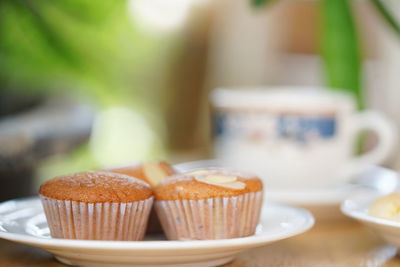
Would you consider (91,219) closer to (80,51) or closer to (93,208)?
(93,208)

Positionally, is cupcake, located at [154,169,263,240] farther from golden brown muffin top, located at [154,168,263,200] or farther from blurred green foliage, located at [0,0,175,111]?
blurred green foliage, located at [0,0,175,111]

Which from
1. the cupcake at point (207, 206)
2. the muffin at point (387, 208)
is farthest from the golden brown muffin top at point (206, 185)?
the muffin at point (387, 208)

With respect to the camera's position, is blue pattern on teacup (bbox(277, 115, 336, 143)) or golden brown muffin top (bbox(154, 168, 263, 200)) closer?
golden brown muffin top (bbox(154, 168, 263, 200))

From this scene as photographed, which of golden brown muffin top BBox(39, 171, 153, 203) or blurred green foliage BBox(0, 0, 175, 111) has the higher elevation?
blurred green foliage BBox(0, 0, 175, 111)

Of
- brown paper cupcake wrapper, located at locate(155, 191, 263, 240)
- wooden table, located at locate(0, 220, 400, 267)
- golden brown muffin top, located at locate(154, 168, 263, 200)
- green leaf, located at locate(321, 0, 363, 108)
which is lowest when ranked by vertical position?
wooden table, located at locate(0, 220, 400, 267)

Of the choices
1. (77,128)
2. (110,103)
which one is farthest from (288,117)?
(110,103)

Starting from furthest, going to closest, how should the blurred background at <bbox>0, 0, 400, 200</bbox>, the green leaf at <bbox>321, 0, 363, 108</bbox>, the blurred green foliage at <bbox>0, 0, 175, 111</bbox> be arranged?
1. the blurred background at <bbox>0, 0, 400, 200</bbox>
2. the blurred green foliage at <bbox>0, 0, 175, 111</bbox>
3. the green leaf at <bbox>321, 0, 363, 108</bbox>

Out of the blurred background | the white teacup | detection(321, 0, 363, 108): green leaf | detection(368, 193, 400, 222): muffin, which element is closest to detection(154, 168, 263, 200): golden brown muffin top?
detection(368, 193, 400, 222): muffin
